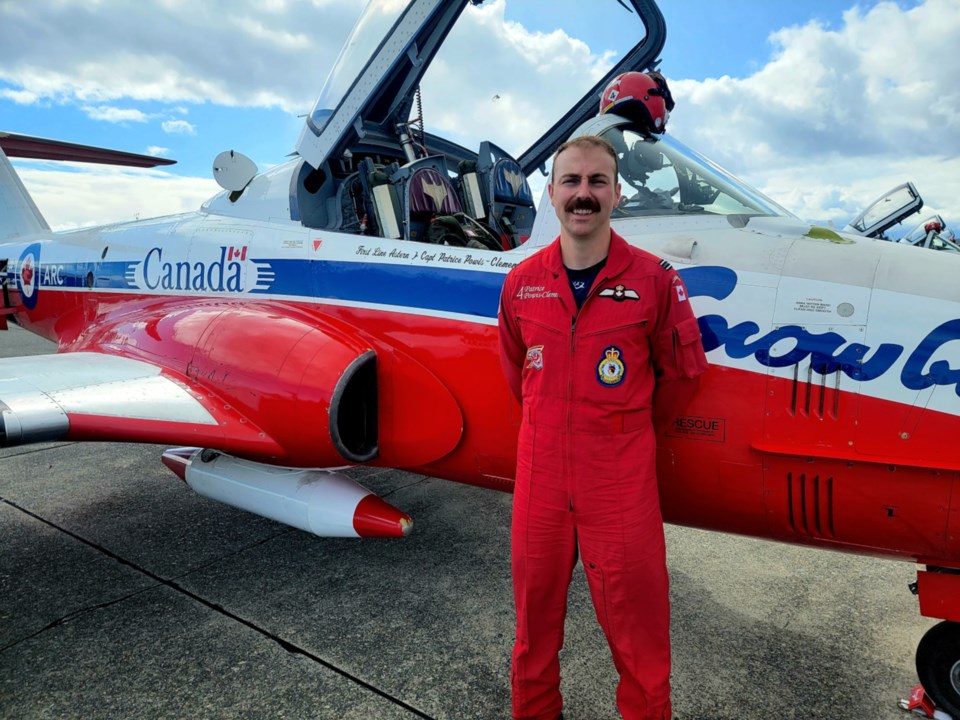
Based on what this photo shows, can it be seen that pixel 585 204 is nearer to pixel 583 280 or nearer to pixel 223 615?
pixel 583 280

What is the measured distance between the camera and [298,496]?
10.7ft

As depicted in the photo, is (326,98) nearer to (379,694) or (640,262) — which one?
(640,262)

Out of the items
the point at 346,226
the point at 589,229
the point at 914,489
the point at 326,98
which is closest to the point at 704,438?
the point at 914,489

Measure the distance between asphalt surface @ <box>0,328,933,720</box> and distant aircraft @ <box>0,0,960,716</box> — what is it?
468 millimetres

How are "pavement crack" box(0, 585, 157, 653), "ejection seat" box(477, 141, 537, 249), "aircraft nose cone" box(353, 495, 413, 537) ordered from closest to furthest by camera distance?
1. "pavement crack" box(0, 585, 157, 653)
2. "aircraft nose cone" box(353, 495, 413, 537)
3. "ejection seat" box(477, 141, 537, 249)

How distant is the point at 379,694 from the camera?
256 centimetres

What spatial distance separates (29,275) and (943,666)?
729 centimetres

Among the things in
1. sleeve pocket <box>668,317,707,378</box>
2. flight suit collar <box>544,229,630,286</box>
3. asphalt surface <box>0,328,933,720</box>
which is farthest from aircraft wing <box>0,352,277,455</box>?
sleeve pocket <box>668,317,707,378</box>

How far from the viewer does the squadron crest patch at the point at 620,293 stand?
2.06 metres

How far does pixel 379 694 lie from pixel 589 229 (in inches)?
81.2

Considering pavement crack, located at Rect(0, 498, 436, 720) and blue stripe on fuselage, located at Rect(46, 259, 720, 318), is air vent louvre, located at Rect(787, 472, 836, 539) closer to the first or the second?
blue stripe on fuselage, located at Rect(46, 259, 720, 318)

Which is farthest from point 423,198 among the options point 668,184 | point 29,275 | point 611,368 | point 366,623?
point 29,275

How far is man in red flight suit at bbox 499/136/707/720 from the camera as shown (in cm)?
207

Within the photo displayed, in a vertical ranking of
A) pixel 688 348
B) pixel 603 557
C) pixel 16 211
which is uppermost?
pixel 16 211
